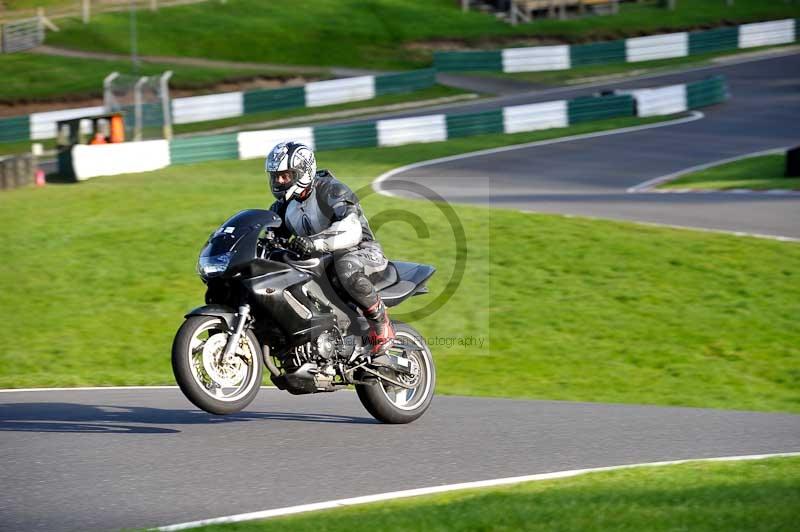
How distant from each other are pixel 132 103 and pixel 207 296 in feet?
60.3

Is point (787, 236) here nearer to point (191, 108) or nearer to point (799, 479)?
point (799, 479)

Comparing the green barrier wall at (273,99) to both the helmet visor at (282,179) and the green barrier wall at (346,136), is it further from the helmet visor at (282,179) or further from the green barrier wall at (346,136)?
the helmet visor at (282,179)

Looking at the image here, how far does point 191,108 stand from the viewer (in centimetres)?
3488

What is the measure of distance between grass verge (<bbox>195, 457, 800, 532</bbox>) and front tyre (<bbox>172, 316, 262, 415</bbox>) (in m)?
1.90

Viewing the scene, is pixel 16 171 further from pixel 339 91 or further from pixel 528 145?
pixel 339 91

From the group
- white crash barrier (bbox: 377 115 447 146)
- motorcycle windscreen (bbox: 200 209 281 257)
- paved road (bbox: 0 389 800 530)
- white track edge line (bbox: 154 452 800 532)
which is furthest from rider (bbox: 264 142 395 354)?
white crash barrier (bbox: 377 115 447 146)

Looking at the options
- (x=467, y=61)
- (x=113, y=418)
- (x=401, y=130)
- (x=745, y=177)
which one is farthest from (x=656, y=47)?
(x=113, y=418)

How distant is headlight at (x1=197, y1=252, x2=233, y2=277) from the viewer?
7.61 m

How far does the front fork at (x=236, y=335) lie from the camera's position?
24.9 feet

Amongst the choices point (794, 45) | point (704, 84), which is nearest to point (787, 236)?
point (704, 84)

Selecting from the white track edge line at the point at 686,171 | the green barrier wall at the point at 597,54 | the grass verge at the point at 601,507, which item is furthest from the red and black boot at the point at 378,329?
the green barrier wall at the point at 597,54

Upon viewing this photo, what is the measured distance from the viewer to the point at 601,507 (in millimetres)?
5723

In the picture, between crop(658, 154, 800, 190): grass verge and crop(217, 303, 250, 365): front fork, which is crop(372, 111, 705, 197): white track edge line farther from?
crop(217, 303, 250, 365): front fork

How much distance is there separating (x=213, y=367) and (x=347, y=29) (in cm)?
4265
